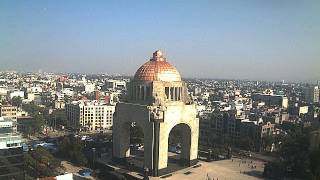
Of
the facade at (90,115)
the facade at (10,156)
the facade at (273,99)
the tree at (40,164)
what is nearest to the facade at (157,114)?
the tree at (40,164)

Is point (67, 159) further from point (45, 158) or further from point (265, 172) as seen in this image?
point (265, 172)

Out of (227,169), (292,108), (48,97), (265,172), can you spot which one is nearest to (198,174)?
(227,169)

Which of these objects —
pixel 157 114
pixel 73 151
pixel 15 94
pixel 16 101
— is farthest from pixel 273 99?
pixel 157 114

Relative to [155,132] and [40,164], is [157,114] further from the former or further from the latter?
[40,164]

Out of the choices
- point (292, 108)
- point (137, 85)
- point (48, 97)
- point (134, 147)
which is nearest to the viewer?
point (137, 85)

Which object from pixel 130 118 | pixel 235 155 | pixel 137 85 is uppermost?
pixel 137 85

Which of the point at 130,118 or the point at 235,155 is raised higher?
the point at 130,118

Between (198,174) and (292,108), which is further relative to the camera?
(292,108)
